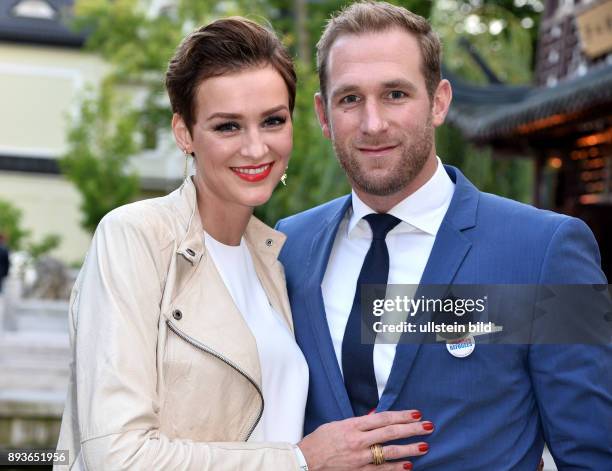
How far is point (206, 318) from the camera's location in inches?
99.6

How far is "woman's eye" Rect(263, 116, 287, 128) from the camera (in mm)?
2770

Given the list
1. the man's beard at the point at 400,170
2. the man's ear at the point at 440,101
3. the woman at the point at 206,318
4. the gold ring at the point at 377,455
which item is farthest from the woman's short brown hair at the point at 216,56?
the gold ring at the point at 377,455

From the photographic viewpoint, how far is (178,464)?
2.33 m

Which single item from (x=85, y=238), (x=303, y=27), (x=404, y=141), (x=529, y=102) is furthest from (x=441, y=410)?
(x=85, y=238)

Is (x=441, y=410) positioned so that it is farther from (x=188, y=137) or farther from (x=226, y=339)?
(x=188, y=137)

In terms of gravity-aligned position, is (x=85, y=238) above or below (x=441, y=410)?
above

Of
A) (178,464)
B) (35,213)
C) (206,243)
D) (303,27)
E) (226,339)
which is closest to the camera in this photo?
(178,464)

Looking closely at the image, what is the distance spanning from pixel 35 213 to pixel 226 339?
27.6 m

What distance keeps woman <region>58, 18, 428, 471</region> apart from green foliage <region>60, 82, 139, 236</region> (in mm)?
19648

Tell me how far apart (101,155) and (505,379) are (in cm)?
2111

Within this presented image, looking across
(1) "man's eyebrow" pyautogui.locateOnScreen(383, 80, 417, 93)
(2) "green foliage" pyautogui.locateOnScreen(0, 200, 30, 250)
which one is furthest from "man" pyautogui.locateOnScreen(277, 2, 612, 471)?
(2) "green foliage" pyautogui.locateOnScreen(0, 200, 30, 250)

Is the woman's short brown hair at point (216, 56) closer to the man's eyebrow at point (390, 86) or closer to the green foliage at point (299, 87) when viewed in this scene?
Answer: the man's eyebrow at point (390, 86)

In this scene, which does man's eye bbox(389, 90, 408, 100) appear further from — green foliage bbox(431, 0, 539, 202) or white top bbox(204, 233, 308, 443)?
green foliage bbox(431, 0, 539, 202)

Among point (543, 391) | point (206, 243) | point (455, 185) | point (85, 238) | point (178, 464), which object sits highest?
point (85, 238)
